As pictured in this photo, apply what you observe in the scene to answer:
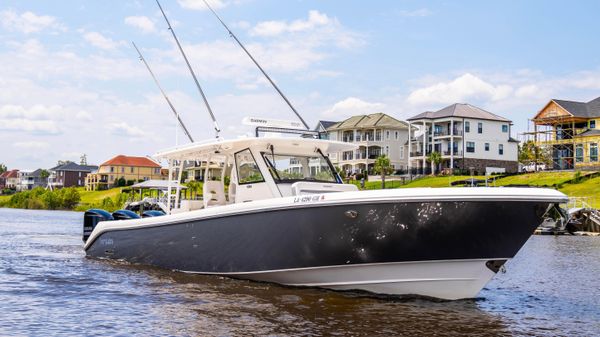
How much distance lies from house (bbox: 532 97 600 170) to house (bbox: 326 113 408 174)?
67.3ft

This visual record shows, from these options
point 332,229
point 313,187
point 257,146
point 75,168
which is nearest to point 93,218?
point 257,146

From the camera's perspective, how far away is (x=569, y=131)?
78688 millimetres

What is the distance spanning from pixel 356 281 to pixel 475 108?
83146 millimetres

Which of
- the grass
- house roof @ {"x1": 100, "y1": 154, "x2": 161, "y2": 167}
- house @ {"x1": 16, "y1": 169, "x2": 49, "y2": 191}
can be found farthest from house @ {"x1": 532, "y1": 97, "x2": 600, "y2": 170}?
house @ {"x1": 16, "y1": 169, "x2": 49, "y2": 191}

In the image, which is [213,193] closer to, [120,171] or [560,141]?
[560,141]

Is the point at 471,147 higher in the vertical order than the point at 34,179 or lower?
higher

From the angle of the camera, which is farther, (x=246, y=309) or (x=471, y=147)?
(x=471, y=147)

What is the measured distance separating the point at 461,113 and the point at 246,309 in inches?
3188

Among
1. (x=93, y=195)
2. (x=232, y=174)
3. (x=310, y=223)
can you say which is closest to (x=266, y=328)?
(x=310, y=223)

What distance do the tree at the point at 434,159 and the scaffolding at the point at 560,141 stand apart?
11.4 metres

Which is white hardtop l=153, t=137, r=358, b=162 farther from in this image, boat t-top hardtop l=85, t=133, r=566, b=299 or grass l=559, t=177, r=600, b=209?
grass l=559, t=177, r=600, b=209

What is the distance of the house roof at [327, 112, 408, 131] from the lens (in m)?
96.1

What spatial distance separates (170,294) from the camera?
1209 centimetres

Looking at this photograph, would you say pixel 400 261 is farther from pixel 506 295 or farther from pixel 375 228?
pixel 506 295
